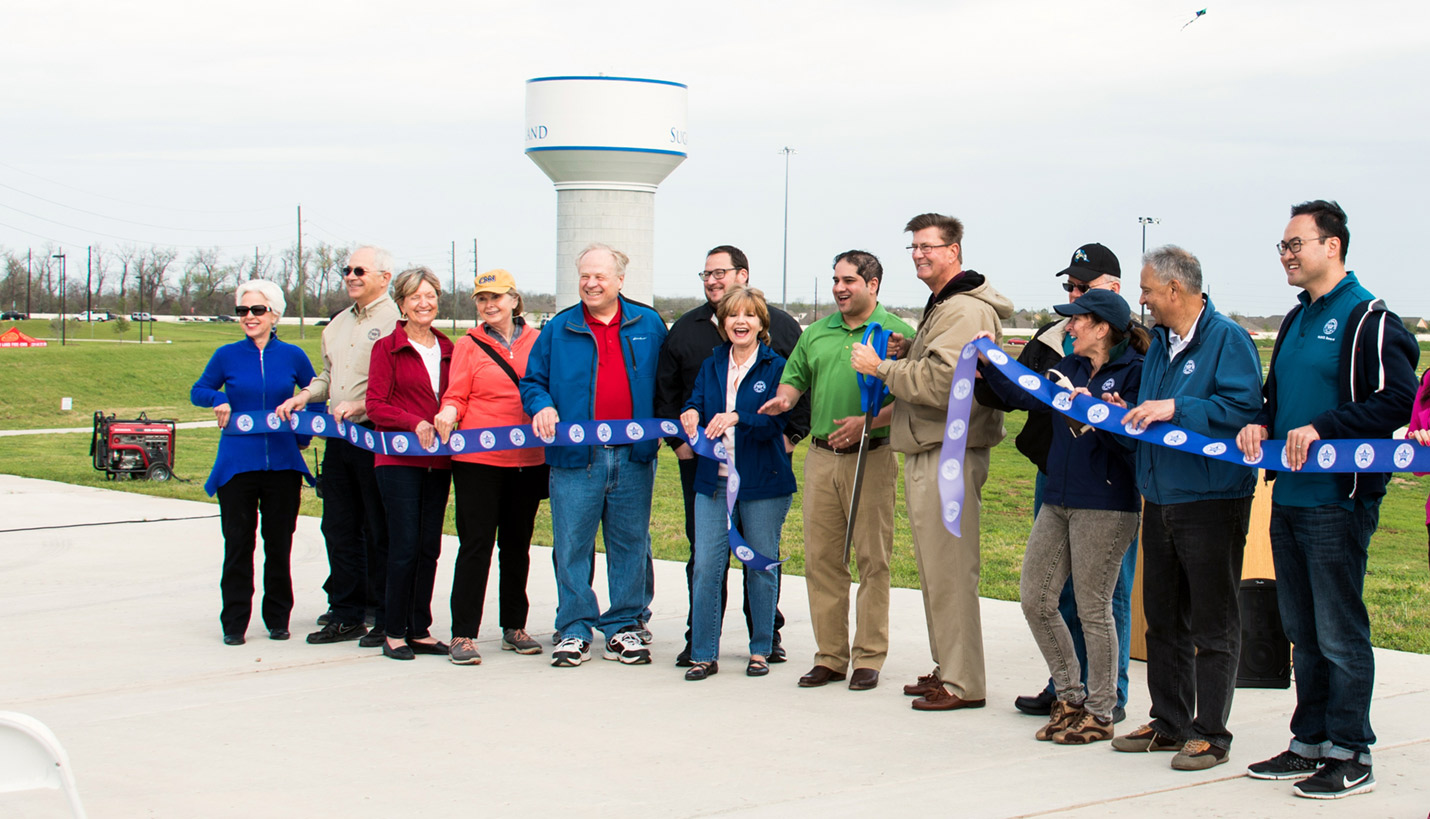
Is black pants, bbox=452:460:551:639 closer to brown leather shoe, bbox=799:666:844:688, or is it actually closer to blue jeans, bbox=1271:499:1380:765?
brown leather shoe, bbox=799:666:844:688

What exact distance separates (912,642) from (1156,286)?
302cm

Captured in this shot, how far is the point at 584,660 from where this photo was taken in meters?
6.80

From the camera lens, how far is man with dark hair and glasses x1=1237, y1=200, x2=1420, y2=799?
15.0 feet

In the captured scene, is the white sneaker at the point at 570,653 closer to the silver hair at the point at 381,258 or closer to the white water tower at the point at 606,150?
the silver hair at the point at 381,258

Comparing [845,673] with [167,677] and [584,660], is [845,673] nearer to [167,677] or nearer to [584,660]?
[584,660]

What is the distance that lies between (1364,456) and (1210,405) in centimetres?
55

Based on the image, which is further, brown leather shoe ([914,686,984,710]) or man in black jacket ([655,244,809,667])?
man in black jacket ([655,244,809,667])

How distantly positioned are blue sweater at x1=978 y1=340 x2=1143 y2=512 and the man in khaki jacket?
1.52ft

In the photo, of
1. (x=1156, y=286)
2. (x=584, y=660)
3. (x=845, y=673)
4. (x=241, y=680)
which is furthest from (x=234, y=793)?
(x=1156, y=286)

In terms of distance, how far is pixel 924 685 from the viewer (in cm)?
606

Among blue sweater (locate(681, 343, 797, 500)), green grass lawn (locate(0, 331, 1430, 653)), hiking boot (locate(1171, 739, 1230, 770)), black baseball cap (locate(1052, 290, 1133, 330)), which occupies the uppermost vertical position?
black baseball cap (locate(1052, 290, 1133, 330))

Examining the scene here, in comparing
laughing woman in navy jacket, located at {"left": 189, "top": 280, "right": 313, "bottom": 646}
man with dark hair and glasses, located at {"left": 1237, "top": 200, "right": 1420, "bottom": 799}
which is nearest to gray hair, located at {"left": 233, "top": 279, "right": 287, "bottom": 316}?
laughing woman in navy jacket, located at {"left": 189, "top": 280, "right": 313, "bottom": 646}

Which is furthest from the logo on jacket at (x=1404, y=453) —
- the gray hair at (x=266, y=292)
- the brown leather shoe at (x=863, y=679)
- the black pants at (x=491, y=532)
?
the gray hair at (x=266, y=292)

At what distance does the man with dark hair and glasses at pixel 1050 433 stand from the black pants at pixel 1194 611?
20.1 inches
